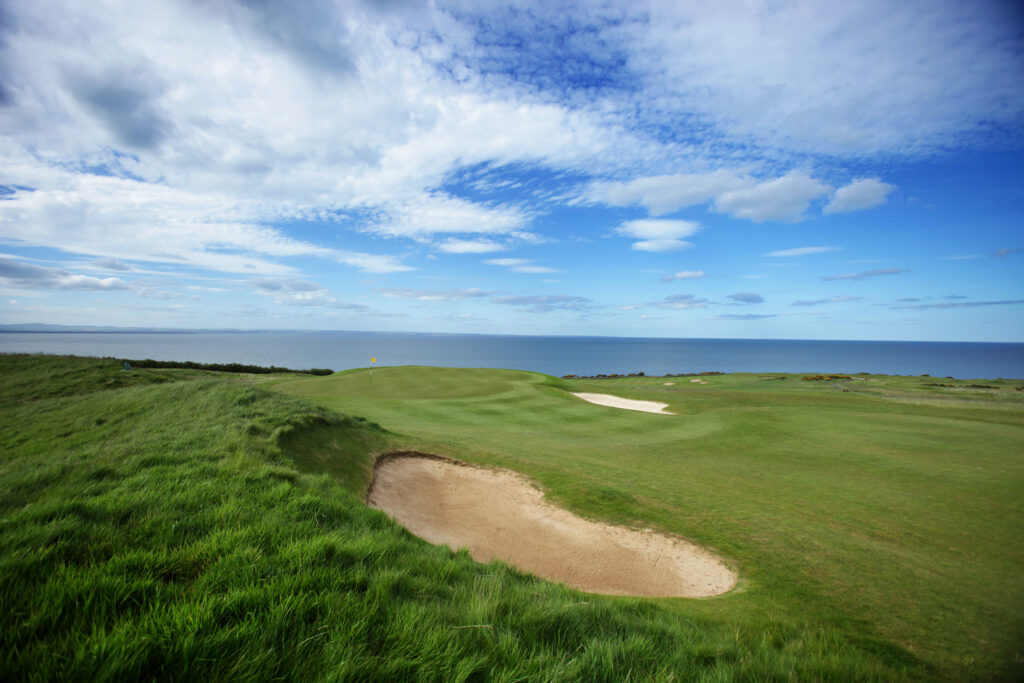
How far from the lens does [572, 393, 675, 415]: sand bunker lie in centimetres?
2281

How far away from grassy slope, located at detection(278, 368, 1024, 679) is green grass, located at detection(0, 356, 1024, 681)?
64 millimetres

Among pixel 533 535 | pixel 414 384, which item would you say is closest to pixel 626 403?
pixel 414 384

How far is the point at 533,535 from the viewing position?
7586 mm

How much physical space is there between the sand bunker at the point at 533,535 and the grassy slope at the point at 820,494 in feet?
1.67

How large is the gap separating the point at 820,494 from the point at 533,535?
666 cm

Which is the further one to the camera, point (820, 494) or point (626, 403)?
point (626, 403)

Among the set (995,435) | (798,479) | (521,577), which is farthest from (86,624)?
(995,435)

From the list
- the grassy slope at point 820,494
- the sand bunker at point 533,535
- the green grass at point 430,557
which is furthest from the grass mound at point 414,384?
the sand bunker at point 533,535

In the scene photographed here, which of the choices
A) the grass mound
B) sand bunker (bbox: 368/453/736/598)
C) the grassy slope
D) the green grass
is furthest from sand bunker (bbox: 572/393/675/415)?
sand bunker (bbox: 368/453/736/598)

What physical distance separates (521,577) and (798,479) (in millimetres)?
9360

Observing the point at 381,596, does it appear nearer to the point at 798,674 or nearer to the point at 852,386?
the point at 798,674

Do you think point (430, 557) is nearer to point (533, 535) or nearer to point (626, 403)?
point (533, 535)

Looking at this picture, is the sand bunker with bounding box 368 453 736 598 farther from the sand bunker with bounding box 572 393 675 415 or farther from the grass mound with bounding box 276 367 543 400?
the sand bunker with bounding box 572 393 675 415

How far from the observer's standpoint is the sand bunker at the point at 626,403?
22812mm
